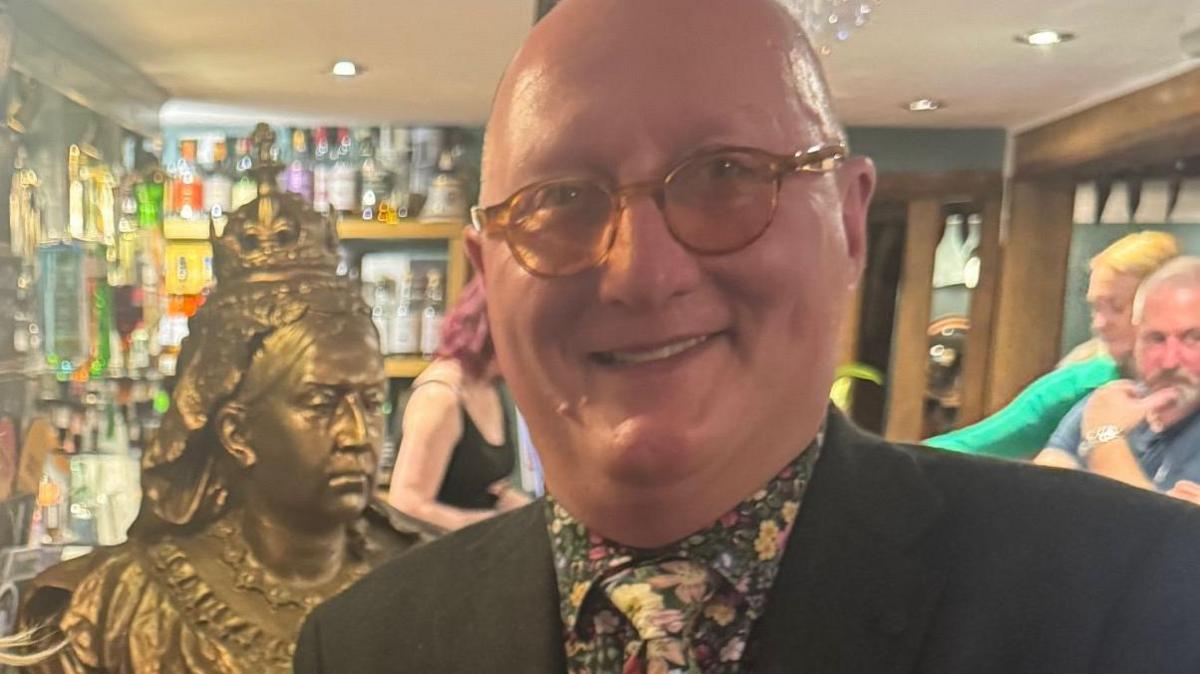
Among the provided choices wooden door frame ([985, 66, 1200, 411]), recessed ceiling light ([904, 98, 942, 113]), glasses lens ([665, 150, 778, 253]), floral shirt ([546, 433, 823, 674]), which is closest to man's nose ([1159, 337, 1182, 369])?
wooden door frame ([985, 66, 1200, 411])

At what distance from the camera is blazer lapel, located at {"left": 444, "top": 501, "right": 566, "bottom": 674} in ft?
2.28

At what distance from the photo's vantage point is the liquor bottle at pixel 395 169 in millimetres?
1248

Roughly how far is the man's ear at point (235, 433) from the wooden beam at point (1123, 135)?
0.88m

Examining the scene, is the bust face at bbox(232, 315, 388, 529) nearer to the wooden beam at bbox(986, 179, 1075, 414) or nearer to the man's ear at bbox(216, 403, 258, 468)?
the man's ear at bbox(216, 403, 258, 468)

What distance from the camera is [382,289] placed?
121 cm

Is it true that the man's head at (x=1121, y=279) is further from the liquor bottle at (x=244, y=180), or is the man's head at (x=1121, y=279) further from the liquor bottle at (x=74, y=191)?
the liquor bottle at (x=74, y=191)

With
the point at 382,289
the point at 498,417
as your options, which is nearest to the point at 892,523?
the point at 498,417

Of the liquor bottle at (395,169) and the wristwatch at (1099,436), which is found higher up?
the liquor bottle at (395,169)

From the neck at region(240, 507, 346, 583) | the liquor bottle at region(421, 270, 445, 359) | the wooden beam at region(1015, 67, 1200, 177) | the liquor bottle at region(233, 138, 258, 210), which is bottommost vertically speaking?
the neck at region(240, 507, 346, 583)

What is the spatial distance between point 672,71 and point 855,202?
5.6 inches

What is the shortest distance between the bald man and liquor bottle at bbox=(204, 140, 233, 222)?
640 millimetres

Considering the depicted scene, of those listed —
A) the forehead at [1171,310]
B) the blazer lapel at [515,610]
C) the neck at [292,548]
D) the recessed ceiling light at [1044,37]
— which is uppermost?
the recessed ceiling light at [1044,37]

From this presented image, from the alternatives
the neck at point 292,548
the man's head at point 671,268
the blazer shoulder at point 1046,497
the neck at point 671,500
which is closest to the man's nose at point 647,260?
the man's head at point 671,268

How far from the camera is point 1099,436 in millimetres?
1156
